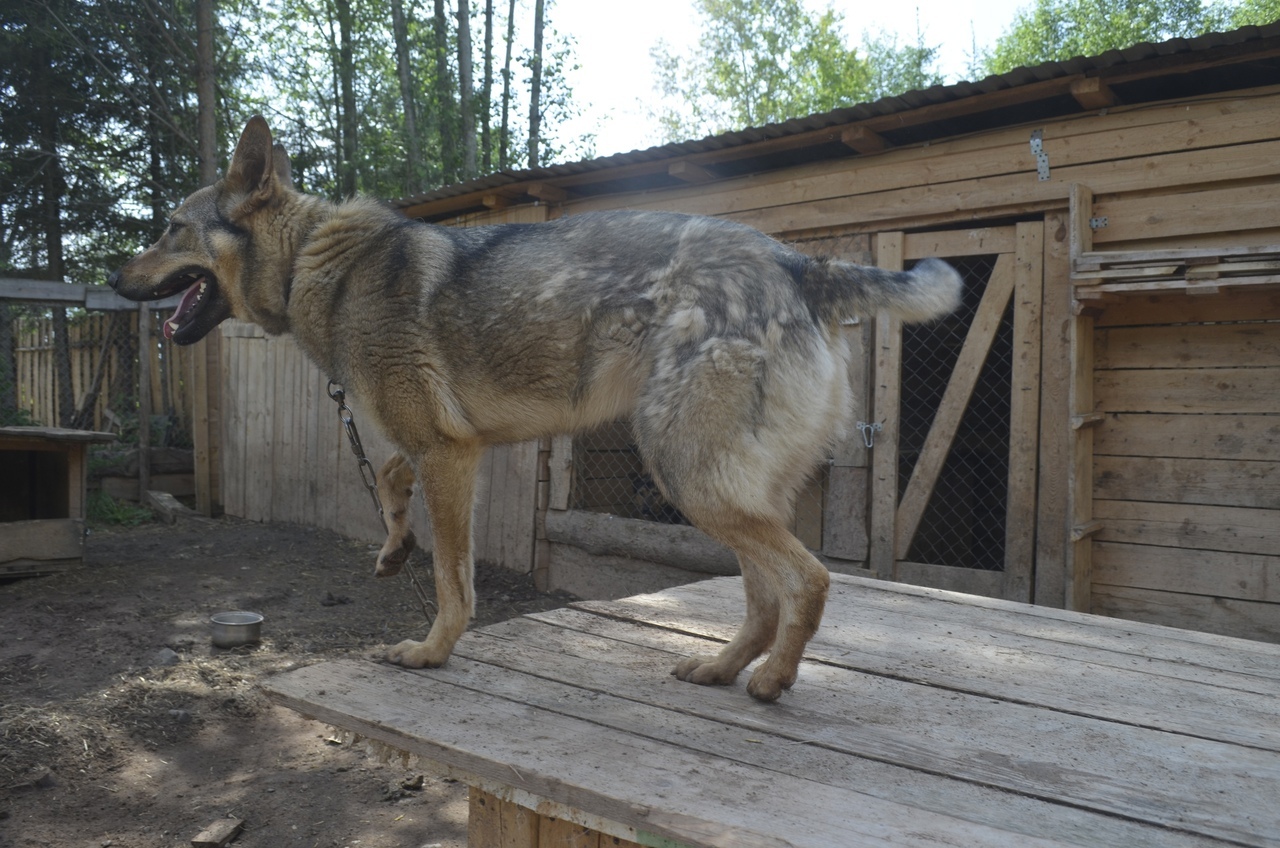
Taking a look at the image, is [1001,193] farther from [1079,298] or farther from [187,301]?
[187,301]

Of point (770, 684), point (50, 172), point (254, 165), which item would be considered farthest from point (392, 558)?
point (50, 172)

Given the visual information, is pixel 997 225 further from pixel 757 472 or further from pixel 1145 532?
pixel 757 472

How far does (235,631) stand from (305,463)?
4878mm

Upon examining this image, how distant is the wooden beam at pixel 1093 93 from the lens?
17.5 ft

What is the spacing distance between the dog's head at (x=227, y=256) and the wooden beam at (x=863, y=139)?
4249 millimetres

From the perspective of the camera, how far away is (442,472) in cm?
292

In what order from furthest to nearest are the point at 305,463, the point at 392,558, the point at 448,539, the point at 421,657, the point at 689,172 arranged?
the point at 305,463 < the point at 689,172 < the point at 392,558 < the point at 448,539 < the point at 421,657

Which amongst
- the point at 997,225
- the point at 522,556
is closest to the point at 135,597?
the point at 522,556

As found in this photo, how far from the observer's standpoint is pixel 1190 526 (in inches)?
217

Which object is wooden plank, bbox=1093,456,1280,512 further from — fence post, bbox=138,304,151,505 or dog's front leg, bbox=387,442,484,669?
fence post, bbox=138,304,151,505

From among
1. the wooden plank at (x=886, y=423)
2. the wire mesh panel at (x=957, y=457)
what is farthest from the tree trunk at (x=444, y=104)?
the wooden plank at (x=886, y=423)

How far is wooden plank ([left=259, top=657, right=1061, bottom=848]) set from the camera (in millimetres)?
1709

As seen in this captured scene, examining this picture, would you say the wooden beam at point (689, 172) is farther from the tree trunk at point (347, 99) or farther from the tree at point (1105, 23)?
the tree at point (1105, 23)

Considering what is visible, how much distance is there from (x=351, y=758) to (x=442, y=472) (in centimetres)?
249
